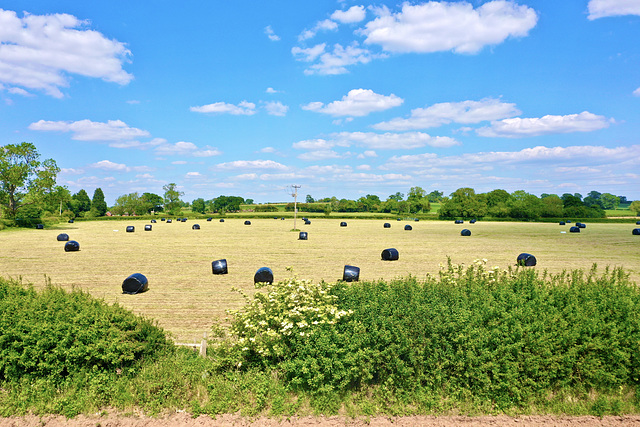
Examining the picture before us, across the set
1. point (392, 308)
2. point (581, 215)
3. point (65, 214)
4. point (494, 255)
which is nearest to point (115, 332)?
point (392, 308)

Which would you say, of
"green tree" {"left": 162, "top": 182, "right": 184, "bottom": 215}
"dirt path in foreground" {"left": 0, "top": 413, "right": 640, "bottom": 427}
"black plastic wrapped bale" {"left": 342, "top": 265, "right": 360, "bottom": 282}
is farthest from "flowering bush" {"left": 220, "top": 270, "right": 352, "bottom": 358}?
"green tree" {"left": 162, "top": 182, "right": 184, "bottom": 215}

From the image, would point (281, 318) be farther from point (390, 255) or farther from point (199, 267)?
point (390, 255)

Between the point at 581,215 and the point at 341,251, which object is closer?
the point at 341,251

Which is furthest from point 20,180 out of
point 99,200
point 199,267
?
point 99,200

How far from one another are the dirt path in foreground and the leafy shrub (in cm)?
90

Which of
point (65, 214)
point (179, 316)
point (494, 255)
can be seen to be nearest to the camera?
point (179, 316)

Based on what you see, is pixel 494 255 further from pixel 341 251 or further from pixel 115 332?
pixel 115 332

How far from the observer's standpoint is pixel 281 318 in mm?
8062

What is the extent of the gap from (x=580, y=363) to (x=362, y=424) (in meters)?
4.63

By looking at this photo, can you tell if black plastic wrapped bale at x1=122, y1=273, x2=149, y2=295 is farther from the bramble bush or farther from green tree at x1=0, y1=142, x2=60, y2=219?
green tree at x1=0, y1=142, x2=60, y2=219

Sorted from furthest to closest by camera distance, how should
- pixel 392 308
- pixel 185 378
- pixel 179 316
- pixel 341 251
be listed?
1. pixel 341 251
2. pixel 179 316
3. pixel 392 308
4. pixel 185 378

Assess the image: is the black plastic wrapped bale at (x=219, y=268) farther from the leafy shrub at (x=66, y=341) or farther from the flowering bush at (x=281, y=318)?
the leafy shrub at (x=66, y=341)

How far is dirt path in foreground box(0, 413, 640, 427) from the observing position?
683 cm

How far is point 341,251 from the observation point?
34.1 m
